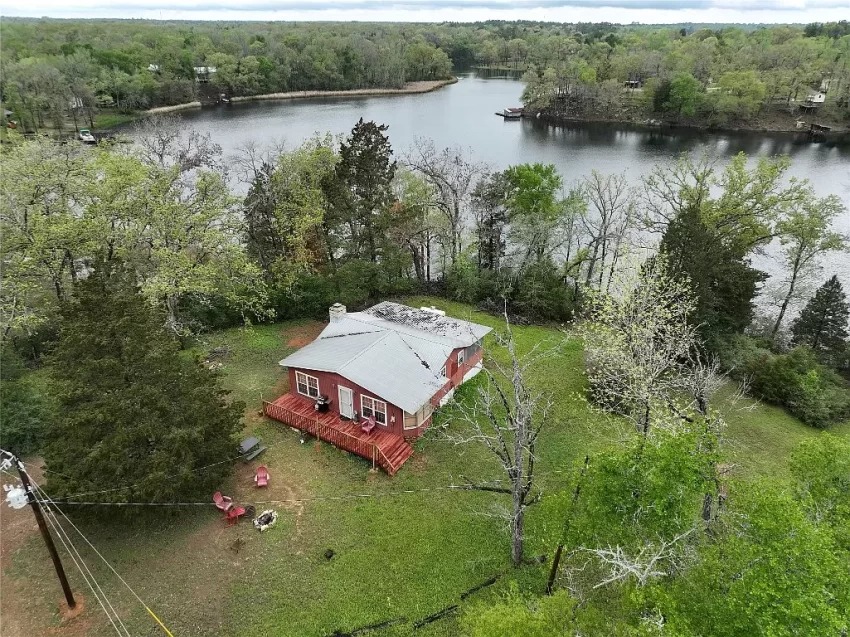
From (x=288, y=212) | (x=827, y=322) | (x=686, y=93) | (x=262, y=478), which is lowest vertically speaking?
(x=827, y=322)

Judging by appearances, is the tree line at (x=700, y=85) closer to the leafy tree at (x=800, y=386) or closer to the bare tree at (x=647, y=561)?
the leafy tree at (x=800, y=386)

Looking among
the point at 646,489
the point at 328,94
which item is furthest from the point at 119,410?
the point at 328,94

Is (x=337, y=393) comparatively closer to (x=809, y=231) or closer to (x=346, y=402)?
(x=346, y=402)

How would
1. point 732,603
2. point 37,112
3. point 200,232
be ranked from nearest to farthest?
point 732,603 → point 200,232 → point 37,112

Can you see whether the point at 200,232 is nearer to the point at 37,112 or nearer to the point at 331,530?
the point at 331,530

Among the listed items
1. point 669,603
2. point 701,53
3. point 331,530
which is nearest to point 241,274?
point 331,530

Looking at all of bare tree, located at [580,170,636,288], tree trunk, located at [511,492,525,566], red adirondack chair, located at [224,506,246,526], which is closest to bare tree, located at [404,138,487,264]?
bare tree, located at [580,170,636,288]

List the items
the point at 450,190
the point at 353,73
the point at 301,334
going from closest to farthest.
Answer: the point at 301,334
the point at 450,190
the point at 353,73
